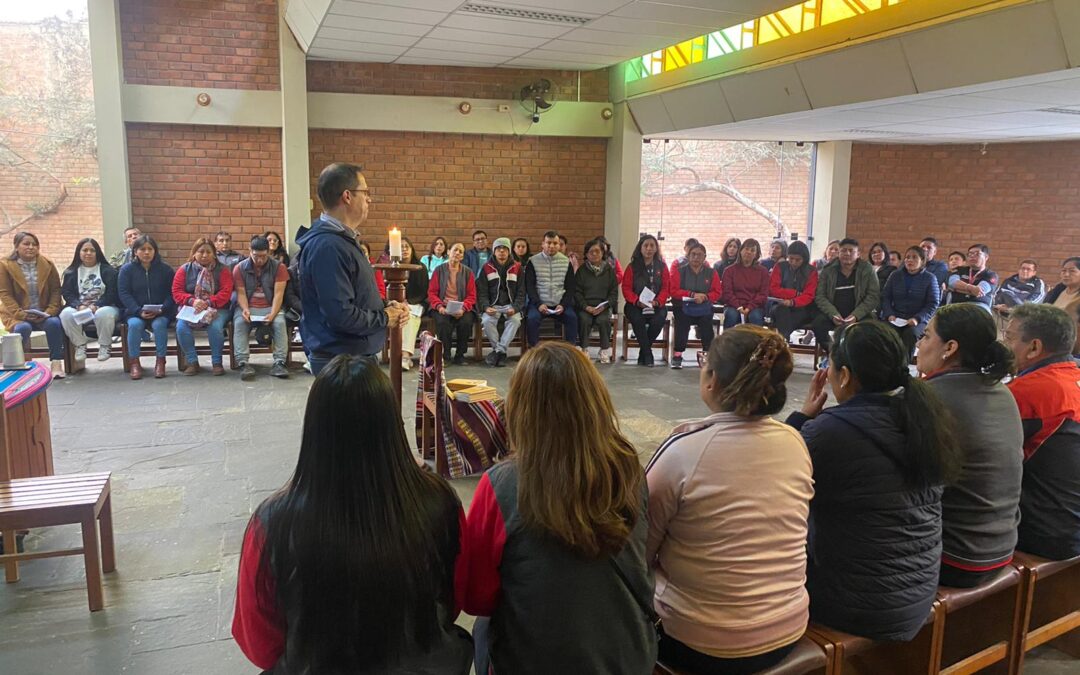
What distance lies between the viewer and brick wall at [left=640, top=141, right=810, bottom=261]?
29.9 feet

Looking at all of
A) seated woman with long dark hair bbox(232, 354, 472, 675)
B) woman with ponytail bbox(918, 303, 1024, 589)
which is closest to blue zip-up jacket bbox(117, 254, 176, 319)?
seated woman with long dark hair bbox(232, 354, 472, 675)

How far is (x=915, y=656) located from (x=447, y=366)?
202 inches

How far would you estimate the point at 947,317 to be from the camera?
7.32 ft

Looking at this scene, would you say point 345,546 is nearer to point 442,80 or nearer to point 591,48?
point 591,48

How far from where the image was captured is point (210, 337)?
6.16m

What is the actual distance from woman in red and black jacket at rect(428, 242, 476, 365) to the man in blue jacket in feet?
12.5

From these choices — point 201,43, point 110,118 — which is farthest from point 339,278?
point 201,43

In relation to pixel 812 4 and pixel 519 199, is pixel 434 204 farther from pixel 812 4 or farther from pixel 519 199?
pixel 812 4

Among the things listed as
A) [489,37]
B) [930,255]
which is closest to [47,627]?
[489,37]

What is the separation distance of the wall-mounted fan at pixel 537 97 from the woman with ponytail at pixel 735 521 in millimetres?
6612

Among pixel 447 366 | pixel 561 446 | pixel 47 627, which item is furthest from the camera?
pixel 447 366

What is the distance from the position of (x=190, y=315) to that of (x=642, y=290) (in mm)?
4089

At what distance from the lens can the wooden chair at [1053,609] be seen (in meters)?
2.31

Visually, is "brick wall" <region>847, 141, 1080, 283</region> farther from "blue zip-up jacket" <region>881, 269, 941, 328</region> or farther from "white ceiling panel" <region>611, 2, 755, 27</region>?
"white ceiling panel" <region>611, 2, 755, 27</region>
